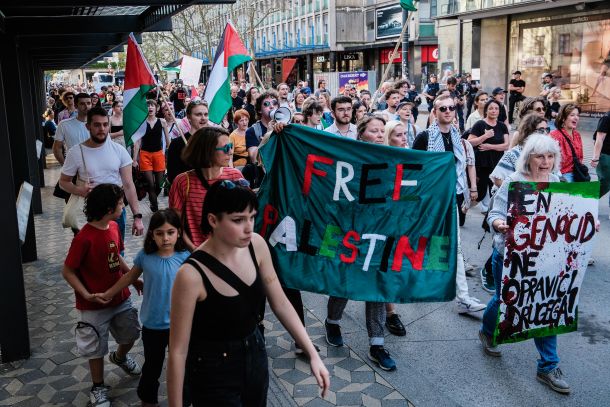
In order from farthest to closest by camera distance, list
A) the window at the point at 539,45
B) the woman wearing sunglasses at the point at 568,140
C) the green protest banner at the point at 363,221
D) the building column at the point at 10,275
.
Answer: the window at the point at 539,45 < the woman wearing sunglasses at the point at 568,140 < the building column at the point at 10,275 < the green protest banner at the point at 363,221

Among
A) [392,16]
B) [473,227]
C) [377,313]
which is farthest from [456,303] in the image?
[392,16]

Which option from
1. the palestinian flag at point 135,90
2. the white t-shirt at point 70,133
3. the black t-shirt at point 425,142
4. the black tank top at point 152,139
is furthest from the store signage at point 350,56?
the black t-shirt at point 425,142

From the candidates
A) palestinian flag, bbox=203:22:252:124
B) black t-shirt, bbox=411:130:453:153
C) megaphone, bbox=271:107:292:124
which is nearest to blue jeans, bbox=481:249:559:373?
black t-shirt, bbox=411:130:453:153

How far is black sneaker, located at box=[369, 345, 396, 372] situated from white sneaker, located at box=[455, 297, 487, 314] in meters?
1.32

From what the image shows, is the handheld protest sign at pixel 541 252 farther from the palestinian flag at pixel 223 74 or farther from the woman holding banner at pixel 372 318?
the palestinian flag at pixel 223 74

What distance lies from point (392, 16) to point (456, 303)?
4369 cm

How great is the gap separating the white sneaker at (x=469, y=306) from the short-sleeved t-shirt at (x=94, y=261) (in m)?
3.13

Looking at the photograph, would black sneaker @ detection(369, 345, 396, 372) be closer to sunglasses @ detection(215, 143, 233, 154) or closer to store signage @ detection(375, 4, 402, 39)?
sunglasses @ detection(215, 143, 233, 154)

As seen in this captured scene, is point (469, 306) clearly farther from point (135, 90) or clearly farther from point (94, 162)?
point (135, 90)

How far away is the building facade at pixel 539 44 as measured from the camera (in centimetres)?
2133

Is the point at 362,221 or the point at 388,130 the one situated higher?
the point at 388,130

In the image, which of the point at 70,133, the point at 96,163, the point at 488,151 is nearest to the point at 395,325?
the point at 96,163

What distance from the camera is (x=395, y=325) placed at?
555 cm

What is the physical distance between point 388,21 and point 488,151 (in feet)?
135
